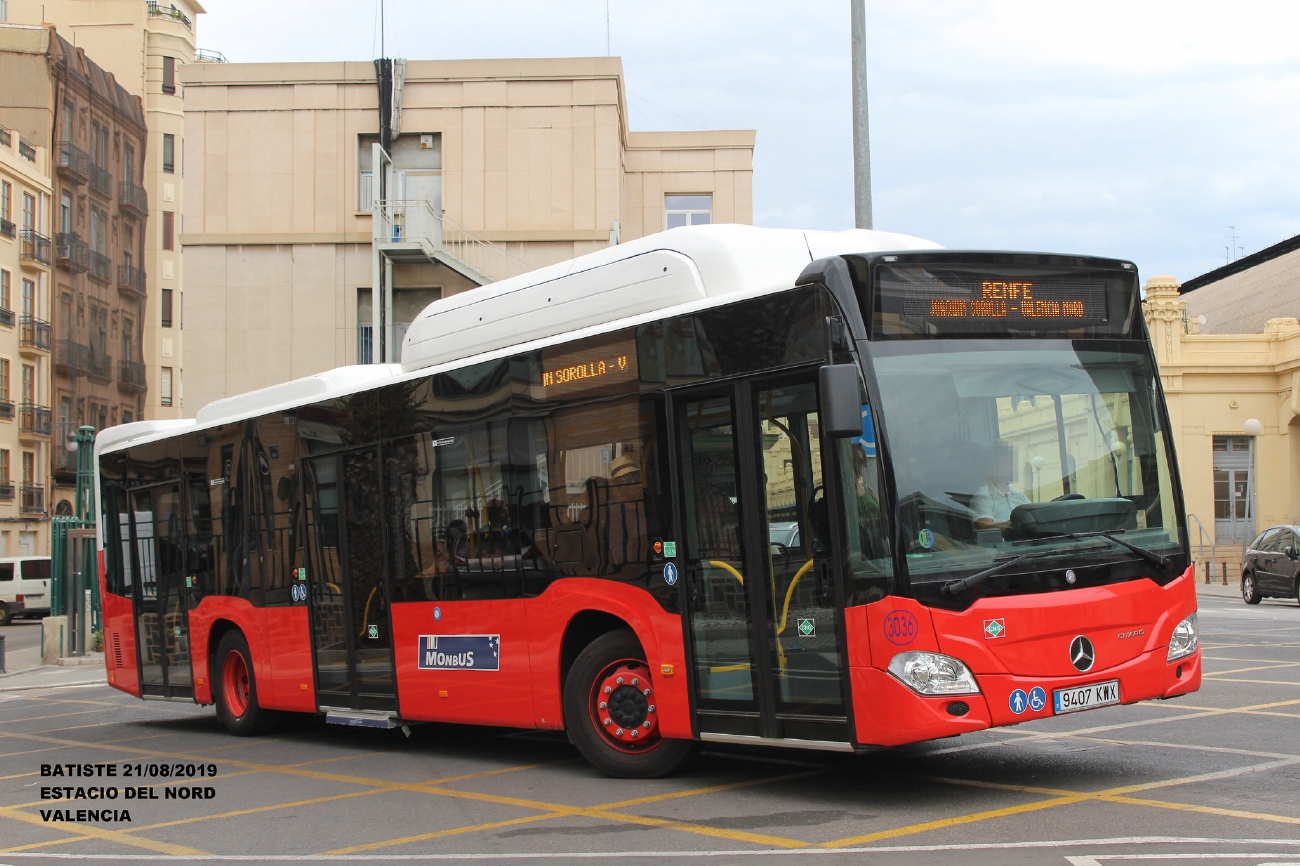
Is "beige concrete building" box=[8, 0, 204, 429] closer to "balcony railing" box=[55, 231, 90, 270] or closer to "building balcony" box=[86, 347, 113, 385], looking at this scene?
"building balcony" box=[86, 347, 113, 385]

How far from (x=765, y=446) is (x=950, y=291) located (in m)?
1.39

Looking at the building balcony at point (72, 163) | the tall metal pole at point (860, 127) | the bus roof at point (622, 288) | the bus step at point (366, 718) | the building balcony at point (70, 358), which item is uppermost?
the building balcony at point (72, 163)

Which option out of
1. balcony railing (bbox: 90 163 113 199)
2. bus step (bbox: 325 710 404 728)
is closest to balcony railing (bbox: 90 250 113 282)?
balcony railing (bbox: 90 163 113 199)

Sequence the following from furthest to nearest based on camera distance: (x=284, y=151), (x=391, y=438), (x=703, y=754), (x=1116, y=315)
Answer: (x=284, y=151) → (x=391, y=438) → (x=703, y=754) → (x=1116, y=315)

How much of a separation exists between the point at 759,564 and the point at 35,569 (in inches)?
1604

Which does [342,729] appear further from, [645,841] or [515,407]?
[645,841]

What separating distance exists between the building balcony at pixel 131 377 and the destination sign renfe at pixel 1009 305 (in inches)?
2539

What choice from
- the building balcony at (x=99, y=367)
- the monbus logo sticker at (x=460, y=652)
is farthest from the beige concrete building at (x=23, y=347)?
the monbus logo sticker at (x=460, y=652)

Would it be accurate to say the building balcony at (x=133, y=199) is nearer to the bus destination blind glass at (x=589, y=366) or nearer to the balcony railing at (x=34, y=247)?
the balcony railing at (x=34, y=247)

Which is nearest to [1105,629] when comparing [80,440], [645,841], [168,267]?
[645,841]

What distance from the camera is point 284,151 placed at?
37094 millimetres

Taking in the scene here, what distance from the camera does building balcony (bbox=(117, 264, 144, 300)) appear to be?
2689 inches

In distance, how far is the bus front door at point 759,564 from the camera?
8.42 meters

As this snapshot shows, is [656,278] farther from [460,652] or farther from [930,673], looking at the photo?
[930,673]
